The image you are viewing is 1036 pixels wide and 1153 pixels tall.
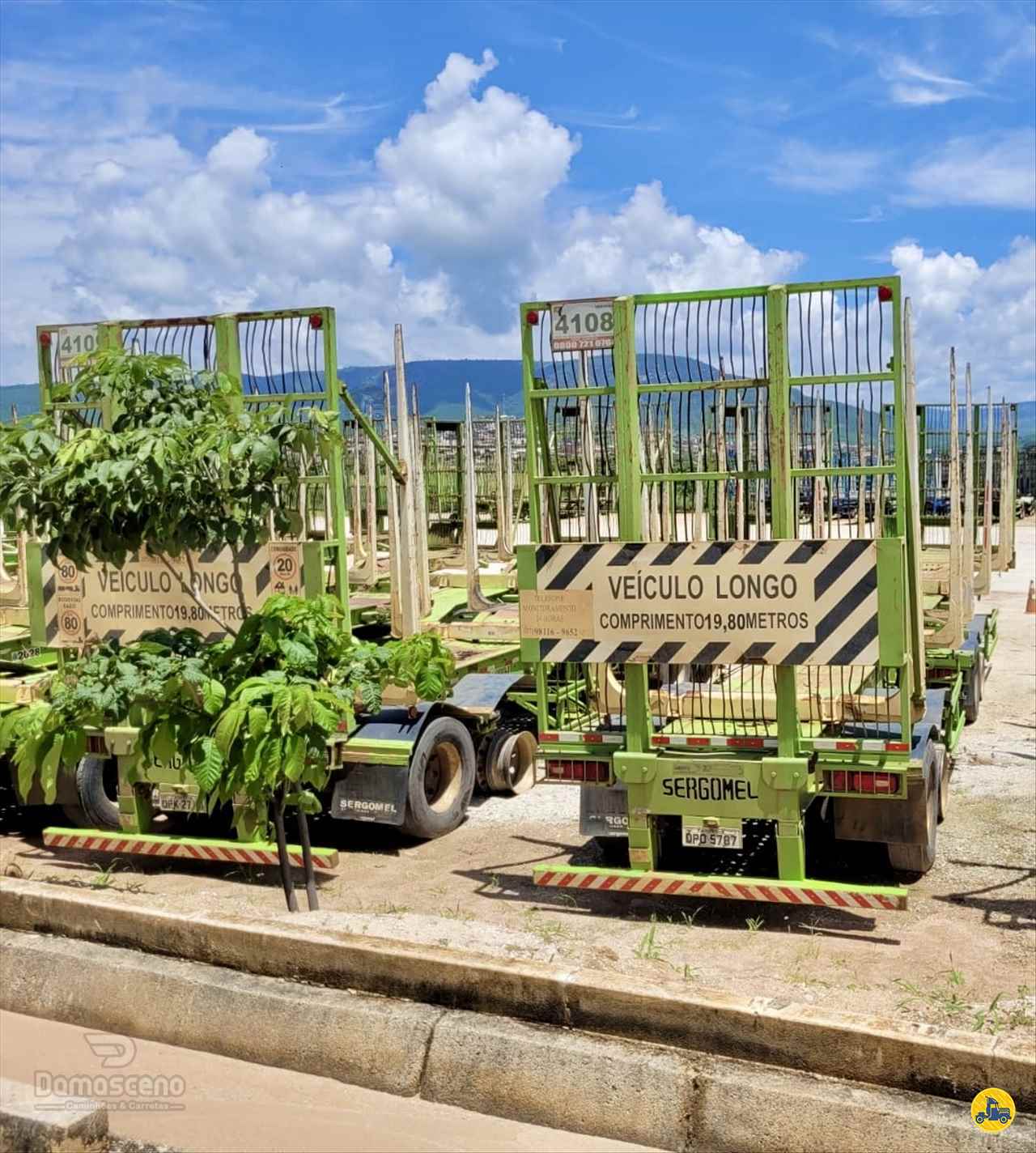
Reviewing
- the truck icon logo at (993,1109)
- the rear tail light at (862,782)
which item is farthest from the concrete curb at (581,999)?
the rear tail light at (862,782)

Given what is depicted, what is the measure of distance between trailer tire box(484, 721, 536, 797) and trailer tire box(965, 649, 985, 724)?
397 centimetres

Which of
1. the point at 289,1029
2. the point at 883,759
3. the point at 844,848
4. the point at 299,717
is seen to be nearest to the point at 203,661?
the point at 299,717

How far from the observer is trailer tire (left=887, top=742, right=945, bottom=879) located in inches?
281

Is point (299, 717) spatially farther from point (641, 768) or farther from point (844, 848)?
point (844, 848)

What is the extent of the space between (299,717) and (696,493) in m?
3.95

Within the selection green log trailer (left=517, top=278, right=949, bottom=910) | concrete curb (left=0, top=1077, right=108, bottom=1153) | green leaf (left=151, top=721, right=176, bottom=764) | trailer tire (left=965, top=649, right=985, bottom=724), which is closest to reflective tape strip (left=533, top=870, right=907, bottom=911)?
green log trailer (left=517, top=278, right=949, bottom=910)

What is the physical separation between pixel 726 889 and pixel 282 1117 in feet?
9.67

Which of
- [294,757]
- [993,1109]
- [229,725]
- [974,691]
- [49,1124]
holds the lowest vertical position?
[49,1124]

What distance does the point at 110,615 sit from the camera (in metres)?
8.80

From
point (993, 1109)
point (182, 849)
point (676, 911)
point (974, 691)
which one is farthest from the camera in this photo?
point (974, 691)

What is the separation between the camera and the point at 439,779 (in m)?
9.15

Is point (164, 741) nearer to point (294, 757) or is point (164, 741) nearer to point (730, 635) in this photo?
point (294, 757)

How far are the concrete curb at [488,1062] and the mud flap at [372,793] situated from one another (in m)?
2.91

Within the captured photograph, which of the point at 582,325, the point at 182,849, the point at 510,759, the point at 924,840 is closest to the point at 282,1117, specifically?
the point at 182,849
